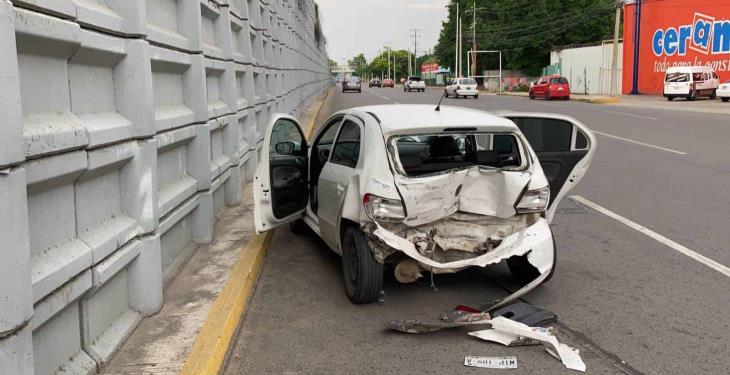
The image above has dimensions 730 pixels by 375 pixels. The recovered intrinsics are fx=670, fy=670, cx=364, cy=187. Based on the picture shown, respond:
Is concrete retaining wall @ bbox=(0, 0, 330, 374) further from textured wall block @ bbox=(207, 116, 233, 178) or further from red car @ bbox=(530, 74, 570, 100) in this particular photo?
red car @ bbox=(530, 74, 570, 100)

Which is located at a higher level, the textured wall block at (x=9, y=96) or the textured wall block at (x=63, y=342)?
the textured wall block at (x=9, y=96)

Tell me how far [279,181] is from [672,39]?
4629 centimetres

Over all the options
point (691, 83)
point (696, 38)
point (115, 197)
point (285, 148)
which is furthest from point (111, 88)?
point (696, 38)

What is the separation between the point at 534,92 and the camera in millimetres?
45688

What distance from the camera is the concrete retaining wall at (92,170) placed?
2.93 m

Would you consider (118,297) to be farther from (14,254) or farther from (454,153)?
(454,153)

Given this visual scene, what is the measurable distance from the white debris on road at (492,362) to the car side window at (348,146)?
206cm

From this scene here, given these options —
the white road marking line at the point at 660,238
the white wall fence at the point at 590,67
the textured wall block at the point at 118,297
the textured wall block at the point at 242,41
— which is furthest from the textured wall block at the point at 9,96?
the white wall fence at the point at 590,67

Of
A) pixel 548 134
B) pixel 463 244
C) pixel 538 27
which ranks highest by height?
pixel 538 27

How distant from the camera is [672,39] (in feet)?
152

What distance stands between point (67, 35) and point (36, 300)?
1.40 metres

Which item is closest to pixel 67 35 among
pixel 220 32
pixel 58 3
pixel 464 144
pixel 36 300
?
pixel 58 3

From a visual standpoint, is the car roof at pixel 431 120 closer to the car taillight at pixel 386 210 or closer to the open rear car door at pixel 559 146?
the car taillight at pixel 386 210

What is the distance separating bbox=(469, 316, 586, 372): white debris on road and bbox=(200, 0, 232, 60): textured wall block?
483 cm
